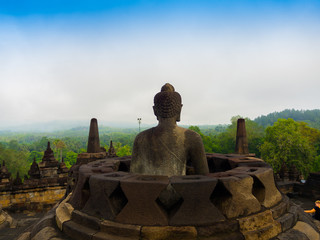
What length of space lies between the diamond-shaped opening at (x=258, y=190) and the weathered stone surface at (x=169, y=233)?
1009 millimetres

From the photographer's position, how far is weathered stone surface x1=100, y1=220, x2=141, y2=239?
1824mm

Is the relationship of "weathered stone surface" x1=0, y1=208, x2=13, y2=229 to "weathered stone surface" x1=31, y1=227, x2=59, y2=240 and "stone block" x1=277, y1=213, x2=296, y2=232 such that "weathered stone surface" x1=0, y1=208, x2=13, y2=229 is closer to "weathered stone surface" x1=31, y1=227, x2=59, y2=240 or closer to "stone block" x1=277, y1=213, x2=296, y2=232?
"weathered stone surface" x1=31, y1=227, x2=59, y2=240

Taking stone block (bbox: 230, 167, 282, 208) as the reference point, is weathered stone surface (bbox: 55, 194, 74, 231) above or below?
below

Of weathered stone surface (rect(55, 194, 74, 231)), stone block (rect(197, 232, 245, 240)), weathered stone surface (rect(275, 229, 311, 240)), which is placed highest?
stone block (rect(197, 232, 245, 240))

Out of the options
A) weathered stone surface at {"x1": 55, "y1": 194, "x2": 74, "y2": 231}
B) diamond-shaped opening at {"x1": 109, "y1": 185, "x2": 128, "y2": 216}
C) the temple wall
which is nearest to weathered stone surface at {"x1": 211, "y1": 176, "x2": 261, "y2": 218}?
diamond-shaped opening at {"x1": 109, "y1": 185, "x2": 128, "y2": 216}

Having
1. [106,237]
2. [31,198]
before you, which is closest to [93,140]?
[31,198]

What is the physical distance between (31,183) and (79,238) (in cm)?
908

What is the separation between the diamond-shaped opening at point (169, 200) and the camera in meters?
2.06

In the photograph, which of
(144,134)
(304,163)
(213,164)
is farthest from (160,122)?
(304,163)

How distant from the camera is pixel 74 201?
2531 mm

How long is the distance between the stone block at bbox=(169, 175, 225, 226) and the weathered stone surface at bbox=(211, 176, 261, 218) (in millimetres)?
129

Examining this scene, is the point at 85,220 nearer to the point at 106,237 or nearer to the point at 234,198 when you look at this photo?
the point at 106,237

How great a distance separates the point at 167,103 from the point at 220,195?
1386 mm

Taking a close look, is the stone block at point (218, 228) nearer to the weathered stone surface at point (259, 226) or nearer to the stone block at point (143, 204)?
the weathered stone surface at point (259, 226)
